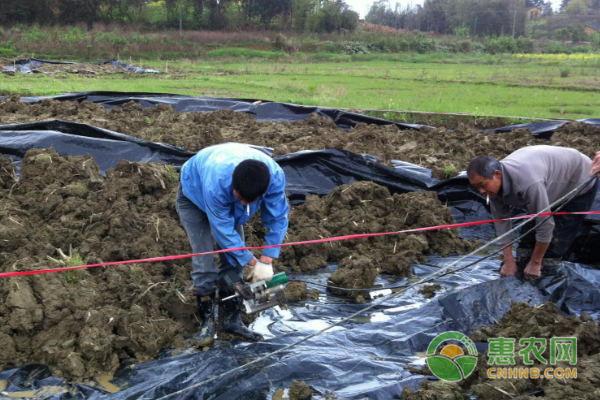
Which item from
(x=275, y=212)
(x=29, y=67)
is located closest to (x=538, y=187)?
(x=275, y=212)

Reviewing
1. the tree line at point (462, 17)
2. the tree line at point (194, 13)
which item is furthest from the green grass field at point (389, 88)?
the tree line at point (462, 17)

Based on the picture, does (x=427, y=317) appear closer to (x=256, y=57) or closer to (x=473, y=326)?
(x=473, y=326)

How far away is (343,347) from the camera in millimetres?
4156

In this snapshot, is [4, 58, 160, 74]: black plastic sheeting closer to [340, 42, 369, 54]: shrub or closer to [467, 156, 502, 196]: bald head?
[467, 156, 502, 196]: bald head

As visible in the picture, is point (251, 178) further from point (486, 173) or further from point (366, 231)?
point (366, 231)

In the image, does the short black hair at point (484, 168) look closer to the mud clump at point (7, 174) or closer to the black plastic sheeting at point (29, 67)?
the mud clump at point (7, 174)

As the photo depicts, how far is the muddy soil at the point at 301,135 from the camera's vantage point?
8.15 metres

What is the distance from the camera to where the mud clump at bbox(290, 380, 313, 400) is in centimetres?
353

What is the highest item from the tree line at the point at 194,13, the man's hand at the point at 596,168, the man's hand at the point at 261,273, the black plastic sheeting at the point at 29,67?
the tree line at the point at 194,13

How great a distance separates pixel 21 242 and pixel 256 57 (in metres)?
30.2

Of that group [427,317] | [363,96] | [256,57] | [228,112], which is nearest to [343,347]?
[427,317]

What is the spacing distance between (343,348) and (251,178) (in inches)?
59.1

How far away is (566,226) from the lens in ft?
17.1

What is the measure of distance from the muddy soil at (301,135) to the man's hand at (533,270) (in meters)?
2.50
